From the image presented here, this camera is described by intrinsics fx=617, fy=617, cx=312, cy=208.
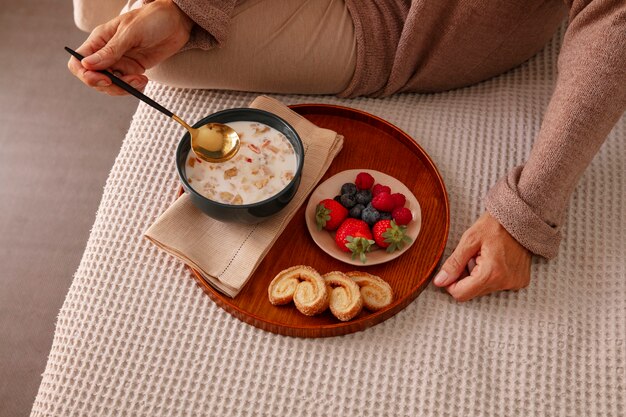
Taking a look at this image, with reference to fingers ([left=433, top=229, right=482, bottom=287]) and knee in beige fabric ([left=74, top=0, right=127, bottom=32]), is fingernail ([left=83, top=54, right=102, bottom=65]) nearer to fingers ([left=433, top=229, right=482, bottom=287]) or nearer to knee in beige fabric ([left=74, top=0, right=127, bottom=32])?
knee in beige fabric ([left=74, top=0, right=127, bottom=32])

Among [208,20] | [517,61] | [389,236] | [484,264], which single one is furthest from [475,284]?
[208,20]

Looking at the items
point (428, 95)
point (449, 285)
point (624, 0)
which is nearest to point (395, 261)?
point (449, 285)

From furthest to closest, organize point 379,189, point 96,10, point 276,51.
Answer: point 96,10 < point 276,51 < point 379,189

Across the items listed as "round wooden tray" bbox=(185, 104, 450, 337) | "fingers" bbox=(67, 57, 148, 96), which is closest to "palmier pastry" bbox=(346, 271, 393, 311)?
"round wooden tray" bbox=(185, 104, 450, 337)

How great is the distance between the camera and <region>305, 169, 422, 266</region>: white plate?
905mm

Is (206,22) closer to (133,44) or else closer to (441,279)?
(133,44)

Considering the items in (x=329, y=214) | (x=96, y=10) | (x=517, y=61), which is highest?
(x=517, y=61)

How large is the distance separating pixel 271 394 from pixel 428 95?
62 cm

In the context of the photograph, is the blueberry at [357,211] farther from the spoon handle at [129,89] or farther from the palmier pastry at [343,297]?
the spoon handle at [129,89]

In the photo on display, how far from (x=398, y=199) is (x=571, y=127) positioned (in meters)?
0.26

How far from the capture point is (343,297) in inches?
33.6

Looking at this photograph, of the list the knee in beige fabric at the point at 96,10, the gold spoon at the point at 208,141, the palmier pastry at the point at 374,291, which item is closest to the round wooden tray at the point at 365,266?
the palmier pastry at the point at 374,291

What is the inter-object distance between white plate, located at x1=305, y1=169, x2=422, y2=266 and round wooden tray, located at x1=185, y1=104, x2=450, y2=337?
2 cm

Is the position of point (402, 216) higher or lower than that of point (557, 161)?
lower
